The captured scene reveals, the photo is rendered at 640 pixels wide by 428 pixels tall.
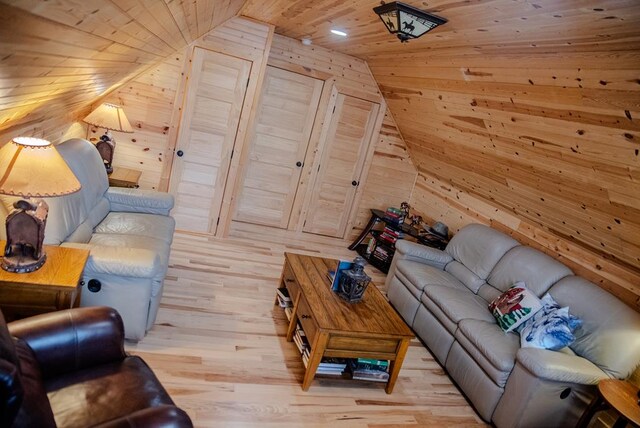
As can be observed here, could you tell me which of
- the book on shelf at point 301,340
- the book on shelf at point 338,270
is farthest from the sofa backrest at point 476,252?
the book on shelf at point 301,340

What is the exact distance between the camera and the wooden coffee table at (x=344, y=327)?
7.65 feet

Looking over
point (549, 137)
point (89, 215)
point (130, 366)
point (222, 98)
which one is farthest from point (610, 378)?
point (222, 98)

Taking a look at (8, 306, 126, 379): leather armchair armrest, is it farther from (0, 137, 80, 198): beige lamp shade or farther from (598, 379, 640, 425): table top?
(598, 379, 640, 425): table top

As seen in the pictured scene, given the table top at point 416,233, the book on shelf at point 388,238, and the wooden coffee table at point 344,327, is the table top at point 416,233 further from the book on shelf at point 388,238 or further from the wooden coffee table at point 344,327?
the wooden coffee table at point 344,327

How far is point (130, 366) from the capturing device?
1616mm

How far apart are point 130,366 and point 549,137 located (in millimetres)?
2758

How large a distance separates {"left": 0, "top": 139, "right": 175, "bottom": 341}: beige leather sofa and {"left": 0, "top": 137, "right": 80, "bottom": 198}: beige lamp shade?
1.78 ft

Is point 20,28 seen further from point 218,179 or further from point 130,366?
point 218,179

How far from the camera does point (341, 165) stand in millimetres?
5172

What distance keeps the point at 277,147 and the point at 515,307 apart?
10.6 feet

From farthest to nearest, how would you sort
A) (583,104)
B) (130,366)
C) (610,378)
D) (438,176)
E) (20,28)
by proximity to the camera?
(438,176) → (610,378) → (583,104) → (130,366) → (20,28)

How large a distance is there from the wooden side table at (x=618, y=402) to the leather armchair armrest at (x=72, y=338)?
2447 millimetres

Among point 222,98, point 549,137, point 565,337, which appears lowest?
point 565,337

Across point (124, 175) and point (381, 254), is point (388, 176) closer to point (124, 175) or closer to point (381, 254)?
point (381, 254)
